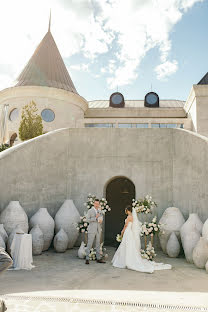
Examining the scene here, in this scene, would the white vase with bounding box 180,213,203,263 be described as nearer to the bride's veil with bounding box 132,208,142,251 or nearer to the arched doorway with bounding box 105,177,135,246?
the bride's veil with bounding box 132,208,142,251

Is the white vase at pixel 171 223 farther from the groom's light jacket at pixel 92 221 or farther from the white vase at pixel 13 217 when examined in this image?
the white vase at pixel 13 217

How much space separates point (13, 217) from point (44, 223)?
3.76 feet

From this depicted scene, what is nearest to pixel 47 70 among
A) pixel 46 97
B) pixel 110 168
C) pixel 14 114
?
pixel 46 97

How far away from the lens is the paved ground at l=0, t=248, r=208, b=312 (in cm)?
461

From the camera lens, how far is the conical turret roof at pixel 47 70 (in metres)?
23.8

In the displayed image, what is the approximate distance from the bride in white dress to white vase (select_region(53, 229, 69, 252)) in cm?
202

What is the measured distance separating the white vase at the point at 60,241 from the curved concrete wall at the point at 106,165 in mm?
1237

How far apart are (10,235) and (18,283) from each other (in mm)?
2271

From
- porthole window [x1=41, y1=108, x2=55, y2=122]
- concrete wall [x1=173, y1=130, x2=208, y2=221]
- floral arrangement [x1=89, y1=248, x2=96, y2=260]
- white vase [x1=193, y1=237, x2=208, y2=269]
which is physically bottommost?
floral arrangement [x1=89, y1=248, x2=96, y2=260]

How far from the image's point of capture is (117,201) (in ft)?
50.2

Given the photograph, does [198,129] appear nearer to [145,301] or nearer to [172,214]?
[172,214]

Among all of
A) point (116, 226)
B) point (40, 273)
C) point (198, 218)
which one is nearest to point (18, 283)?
point (40, 273)

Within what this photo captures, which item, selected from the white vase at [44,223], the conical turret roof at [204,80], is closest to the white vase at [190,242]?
the white vase at [44,223]

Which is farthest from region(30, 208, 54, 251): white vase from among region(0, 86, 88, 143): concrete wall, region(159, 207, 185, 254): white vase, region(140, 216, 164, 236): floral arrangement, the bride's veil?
region(0, 86, 88, 143): concrete wall
